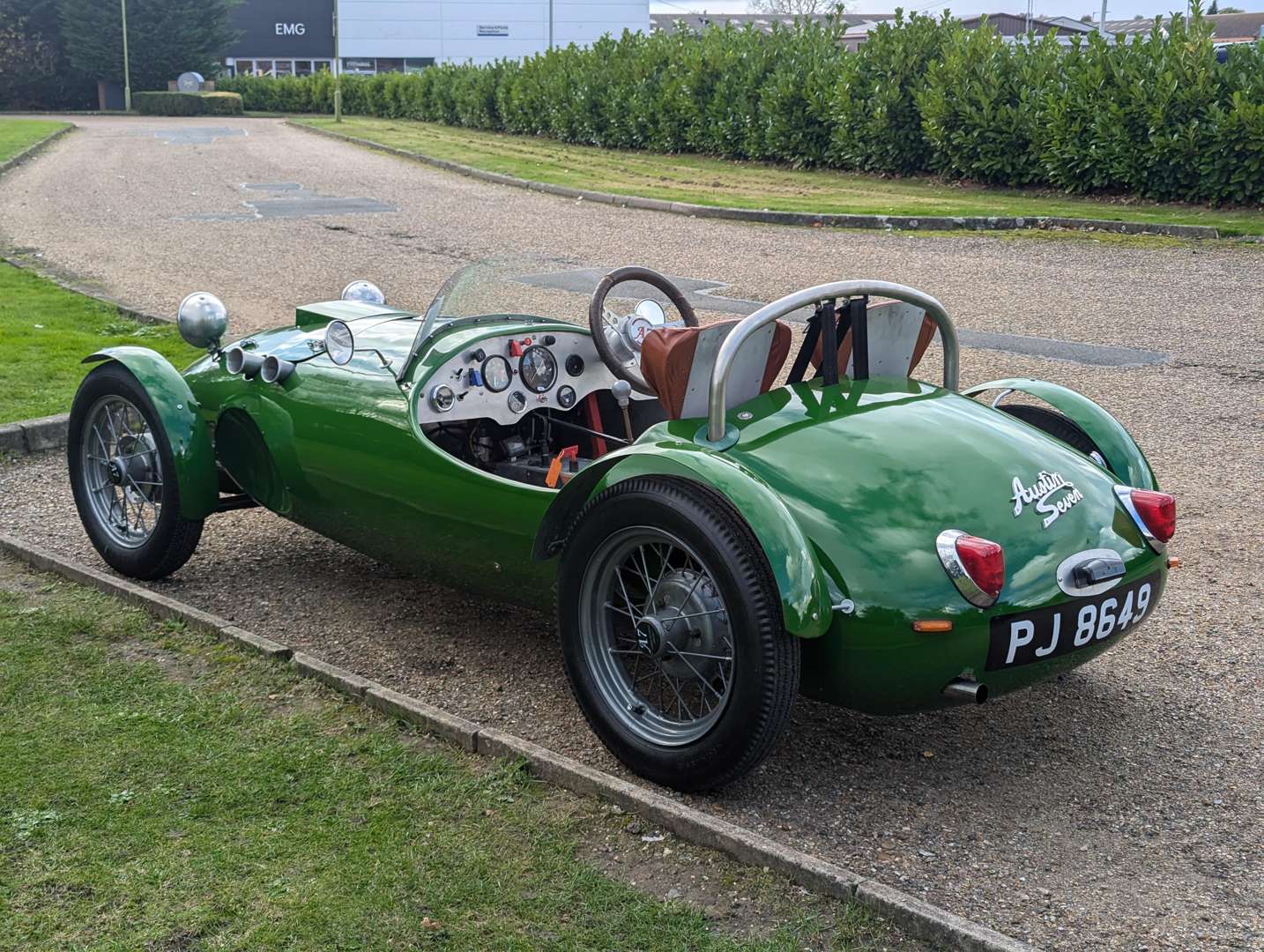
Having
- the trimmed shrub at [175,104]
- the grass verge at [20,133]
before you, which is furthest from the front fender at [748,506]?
the trimmed shrub at [175,104]

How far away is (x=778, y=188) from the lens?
1870cm

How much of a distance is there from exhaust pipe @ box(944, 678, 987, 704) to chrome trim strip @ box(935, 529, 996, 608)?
21 cm

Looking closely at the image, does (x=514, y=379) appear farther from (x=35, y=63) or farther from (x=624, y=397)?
(x=35, y=63)

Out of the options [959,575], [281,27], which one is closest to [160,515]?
[959,575]

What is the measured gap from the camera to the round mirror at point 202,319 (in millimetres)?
5445

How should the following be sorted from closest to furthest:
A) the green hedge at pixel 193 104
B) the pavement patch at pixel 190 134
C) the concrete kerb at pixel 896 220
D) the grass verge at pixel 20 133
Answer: the concrete kerb at pixel 896 220
the grass verge at pixel 20 133
the pavement patch at pixel 190 134
the green hedge at pixel 193 104

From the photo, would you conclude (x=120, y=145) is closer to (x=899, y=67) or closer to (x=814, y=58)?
(x=814, y=58)

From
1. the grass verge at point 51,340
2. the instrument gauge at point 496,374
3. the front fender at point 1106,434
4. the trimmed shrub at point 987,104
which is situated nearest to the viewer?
the front fender at point 1106,434

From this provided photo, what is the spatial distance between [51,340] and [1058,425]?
7334 mm

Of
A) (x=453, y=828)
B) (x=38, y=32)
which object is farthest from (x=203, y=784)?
(x=38, y=32)

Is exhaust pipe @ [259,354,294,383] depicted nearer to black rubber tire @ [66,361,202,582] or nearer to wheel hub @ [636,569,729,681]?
black rubber tire @ [66,361,202,582]

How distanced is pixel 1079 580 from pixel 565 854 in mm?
1528

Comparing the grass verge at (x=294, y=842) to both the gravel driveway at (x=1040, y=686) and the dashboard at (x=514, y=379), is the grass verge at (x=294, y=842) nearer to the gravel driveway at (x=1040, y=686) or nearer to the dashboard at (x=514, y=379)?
the gravel driveway at (x=1040, y=686)

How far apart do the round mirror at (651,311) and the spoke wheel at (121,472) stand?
2.05 m
